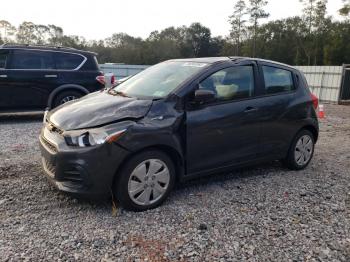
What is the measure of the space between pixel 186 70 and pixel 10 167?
2.90 meters

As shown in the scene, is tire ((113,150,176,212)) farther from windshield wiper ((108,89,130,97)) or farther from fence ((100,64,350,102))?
fence ((100,64,350,102))

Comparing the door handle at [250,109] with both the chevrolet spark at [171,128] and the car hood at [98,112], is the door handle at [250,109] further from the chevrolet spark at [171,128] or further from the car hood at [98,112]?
the car hood at [98,112]

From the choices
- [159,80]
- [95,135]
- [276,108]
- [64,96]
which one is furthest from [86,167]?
Result: [64,96]

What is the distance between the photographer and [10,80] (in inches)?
339

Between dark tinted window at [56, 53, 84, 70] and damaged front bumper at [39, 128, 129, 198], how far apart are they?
19.6 feet

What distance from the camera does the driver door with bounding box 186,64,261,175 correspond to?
14.0ft

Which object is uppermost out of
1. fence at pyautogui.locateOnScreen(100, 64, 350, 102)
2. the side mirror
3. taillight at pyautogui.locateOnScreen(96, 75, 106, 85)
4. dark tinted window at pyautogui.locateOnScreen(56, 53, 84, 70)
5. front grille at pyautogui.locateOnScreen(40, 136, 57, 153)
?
dark tinted window at pyautogui.locateOnScreen(56, 53, 84, 70)

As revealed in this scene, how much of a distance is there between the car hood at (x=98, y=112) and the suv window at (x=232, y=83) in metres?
0.87

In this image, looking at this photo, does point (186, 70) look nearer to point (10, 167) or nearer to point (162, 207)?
point (162, 207)

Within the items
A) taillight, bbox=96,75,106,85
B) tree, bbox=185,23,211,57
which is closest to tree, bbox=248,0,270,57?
tree, bbox=185,23,211,57

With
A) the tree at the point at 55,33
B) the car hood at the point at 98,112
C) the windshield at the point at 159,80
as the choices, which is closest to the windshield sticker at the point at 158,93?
the windshield at the point at 159,80

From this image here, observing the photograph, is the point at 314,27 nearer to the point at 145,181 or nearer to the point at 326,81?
the point at 326,81

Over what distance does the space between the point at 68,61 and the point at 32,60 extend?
873 millimetres

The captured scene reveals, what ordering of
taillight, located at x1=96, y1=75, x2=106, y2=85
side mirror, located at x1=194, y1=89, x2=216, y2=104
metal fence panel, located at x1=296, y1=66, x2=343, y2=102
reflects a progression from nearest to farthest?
side mirror, located at x1=194, y1=89, x2=216, y2=104 < taillight, located at x1=96, y1=75, x2=106, y2=85 < metal fence panel, located at x1=296, y1=66, x2=343, y2=102
